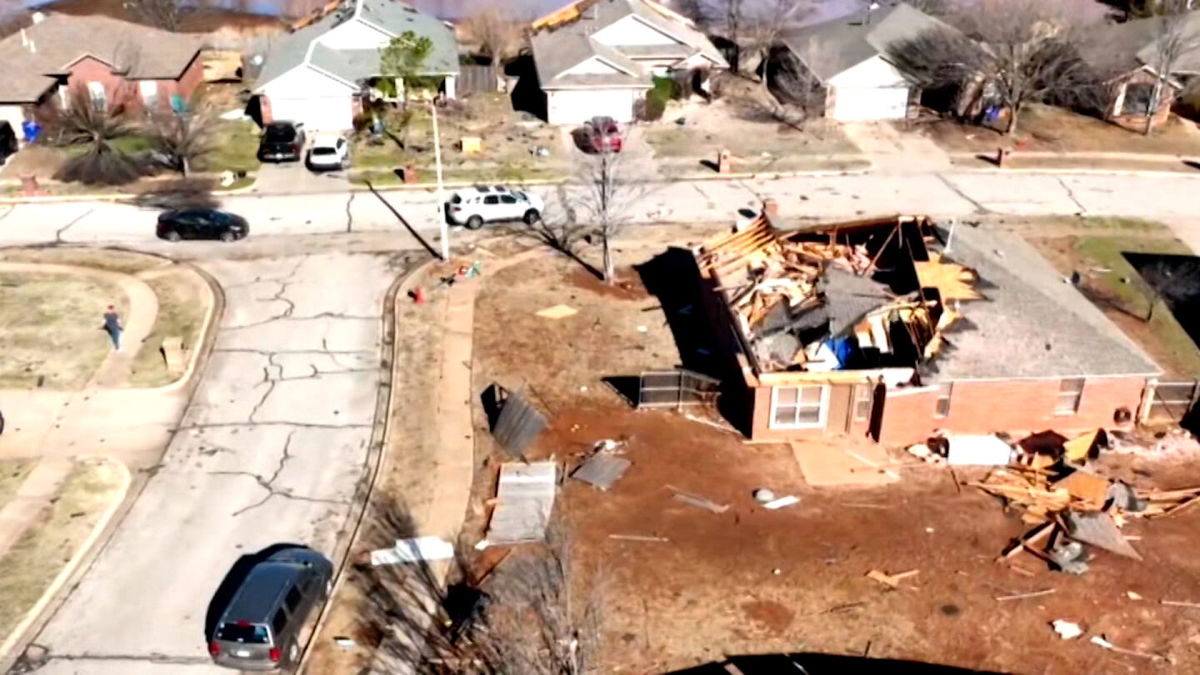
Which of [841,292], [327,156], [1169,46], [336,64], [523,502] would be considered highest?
[1169,46]

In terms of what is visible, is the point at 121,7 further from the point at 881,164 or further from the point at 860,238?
the point at 860,238

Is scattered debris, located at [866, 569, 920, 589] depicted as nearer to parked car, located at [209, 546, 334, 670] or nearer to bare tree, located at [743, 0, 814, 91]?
parked car, located at [209, 546, 334, 670]

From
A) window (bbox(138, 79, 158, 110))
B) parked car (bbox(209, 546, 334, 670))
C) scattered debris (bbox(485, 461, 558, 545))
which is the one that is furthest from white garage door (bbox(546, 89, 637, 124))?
Result: parked car (bbox(209, 546, 334, 670))

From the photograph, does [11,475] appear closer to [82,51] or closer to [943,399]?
[943,399]

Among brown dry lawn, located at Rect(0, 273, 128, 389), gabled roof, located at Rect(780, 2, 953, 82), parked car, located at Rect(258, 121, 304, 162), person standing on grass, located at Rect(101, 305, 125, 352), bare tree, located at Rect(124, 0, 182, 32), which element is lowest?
brown dry lawn, located at Rect(0, 273, 128, 389)

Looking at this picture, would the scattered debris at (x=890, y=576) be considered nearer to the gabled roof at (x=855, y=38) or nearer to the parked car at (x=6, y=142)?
the gabled roof at (x=855, y=38)

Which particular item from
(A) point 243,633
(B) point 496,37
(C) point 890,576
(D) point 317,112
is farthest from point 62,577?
(B) point 496,37

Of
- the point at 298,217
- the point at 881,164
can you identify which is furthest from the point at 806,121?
the point at 298,217
